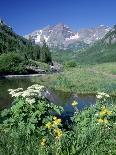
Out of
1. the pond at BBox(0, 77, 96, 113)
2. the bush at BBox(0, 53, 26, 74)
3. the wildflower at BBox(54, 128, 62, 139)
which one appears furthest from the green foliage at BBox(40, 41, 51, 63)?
the wildflower at BBox(54, 128, 62, 139)

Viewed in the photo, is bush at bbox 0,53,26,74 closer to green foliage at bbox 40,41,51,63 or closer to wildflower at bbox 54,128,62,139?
green foliage at bbox 40,41,51,63

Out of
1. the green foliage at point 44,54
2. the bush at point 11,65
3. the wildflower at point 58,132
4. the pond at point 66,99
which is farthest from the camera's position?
the green foliage at point 44,54

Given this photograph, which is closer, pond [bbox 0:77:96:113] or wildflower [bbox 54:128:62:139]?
wildflower [bbox 54:128:62:139]

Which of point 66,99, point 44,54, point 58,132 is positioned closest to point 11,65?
point 66,99

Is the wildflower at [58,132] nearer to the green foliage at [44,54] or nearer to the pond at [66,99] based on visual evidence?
the pond at [66,99]

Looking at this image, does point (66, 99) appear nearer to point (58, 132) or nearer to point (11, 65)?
point (58, 132)

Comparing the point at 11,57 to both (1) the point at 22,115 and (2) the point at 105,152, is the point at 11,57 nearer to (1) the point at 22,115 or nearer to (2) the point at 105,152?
(1) the point at 22,115

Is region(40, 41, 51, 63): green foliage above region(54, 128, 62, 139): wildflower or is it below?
below

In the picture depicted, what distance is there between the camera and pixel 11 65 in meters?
112

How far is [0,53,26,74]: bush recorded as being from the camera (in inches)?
4341

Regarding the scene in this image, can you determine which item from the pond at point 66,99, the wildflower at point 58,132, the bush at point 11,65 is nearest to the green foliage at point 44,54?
the bush at point 11,65

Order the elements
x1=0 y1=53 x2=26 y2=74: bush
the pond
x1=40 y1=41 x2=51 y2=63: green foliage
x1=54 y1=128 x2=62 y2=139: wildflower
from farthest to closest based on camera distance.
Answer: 1. x1=40 y1=41 x2=51 y2=63: green foliage
2. x1=0 y1=53 x2=26 y2=74: bush
3. the pond
4. x1=54 y1=128 x2=62 y2=139: wildflower

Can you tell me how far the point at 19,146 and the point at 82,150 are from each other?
55.9 inches

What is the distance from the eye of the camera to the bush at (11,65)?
110250 mm
